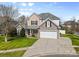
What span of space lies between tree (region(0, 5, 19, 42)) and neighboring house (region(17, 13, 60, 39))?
0.29 meters

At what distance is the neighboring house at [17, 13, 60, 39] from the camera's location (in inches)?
328

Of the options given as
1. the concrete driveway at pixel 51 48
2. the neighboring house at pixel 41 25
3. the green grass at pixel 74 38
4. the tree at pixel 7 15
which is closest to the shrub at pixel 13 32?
the tree at pixel 7 15

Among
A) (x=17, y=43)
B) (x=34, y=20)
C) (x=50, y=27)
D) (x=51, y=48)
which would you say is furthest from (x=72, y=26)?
(x=17, y=43)

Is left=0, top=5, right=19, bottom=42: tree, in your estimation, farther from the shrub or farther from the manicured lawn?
the manicured lawn

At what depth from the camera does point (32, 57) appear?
835 centimetres

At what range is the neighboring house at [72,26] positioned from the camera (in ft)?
27.2

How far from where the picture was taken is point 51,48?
8.38 meters

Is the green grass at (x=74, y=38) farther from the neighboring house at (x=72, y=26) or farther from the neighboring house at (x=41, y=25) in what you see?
the neighboring house at (x=41, y=25)

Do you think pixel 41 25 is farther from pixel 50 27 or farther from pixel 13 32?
pixel 13 32

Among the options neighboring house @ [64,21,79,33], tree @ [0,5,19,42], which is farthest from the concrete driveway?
tree @ [0,5,19,42]

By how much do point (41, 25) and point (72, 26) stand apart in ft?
1.94

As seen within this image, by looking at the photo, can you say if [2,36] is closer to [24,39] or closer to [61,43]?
[24,39]

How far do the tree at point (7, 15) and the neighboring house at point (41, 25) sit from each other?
0.94ft

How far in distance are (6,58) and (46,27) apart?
97 cm
